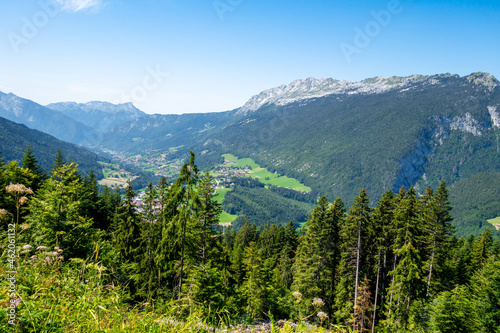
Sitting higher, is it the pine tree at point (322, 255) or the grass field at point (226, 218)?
the pine tree at point (322, 255)

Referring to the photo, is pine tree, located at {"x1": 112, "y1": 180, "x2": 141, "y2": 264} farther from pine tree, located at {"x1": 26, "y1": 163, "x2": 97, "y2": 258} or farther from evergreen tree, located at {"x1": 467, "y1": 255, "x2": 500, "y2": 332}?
evergreen tree, located at {"x1": 467, "y1": 255, "x2": 500, "y2": 332}

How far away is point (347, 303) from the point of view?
2256 cm

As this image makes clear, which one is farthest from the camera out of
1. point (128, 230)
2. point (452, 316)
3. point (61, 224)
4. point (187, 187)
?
point (128, 230)

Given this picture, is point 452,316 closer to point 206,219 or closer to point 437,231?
point 437,231

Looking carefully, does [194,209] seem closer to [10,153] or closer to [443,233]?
[443,233]

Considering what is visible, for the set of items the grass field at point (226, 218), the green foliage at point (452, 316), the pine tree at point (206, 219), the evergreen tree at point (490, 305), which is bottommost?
the grass field at point (226, 218)

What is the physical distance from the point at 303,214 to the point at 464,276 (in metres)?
159

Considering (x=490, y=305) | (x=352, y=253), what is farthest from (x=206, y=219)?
(x=490, y=305)

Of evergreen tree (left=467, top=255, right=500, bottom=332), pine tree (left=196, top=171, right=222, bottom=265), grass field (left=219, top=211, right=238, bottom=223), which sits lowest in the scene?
grass field (left=219, top=211, right=238, bottom=223)

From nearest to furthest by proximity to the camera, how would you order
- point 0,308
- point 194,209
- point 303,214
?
point 0,308 < point 194,209 < point 303,214

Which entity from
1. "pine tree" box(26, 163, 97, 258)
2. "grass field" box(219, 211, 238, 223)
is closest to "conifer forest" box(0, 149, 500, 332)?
"pine tree" box(26, 163, 97, 258)

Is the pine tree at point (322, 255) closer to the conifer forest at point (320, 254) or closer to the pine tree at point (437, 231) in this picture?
the conifer forest at point (320, 254)

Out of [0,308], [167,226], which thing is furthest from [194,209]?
[0,308]

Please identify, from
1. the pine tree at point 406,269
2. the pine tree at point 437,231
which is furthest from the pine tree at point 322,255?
the pine tree at point 437,231
